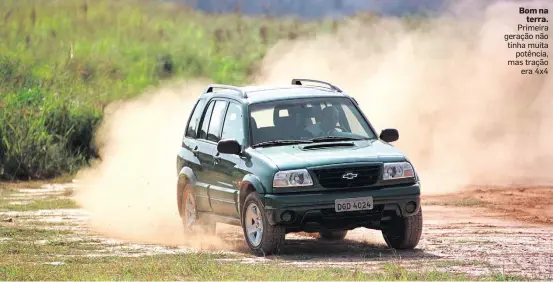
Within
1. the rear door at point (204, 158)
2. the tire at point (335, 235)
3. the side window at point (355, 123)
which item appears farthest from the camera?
the tire at point (335, 235)

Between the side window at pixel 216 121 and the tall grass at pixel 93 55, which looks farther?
the tall grass at pixel 93 55

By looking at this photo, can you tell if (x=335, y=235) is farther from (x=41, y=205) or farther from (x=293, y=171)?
(x=41, y=205)

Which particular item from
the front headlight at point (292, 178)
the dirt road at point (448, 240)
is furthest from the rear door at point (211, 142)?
the front headlight at point (292, 178)

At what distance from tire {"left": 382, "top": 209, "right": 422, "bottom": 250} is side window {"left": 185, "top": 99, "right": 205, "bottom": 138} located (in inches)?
123

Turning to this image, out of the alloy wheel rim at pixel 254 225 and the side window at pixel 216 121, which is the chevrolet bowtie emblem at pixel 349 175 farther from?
the side window at pixel 216 121

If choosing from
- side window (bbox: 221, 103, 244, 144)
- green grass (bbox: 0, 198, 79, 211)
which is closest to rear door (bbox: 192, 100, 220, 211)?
side window (bbox: 221, 103, 244, 144)

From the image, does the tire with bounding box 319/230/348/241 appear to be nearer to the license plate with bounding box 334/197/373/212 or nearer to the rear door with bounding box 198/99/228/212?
the rear door with bounding box 198/99/228/212

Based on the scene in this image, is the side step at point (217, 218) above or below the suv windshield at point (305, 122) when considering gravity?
below

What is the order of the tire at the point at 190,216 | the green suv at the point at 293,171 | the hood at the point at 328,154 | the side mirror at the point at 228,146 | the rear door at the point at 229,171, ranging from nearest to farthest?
the green suv at the point at 293,171 < the hood at the point at 328,154 < the side mirror at the point at 228,146 < the rear door at the point at 229,171 < the tire at the point at 190,216

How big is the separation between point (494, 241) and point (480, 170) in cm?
995

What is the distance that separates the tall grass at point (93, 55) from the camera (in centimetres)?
2730

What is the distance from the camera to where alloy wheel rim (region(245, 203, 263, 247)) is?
46.5 ft

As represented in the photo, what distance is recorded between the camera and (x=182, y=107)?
28484 mm

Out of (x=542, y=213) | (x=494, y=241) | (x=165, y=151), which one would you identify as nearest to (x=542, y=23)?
(x=165, y=151)
